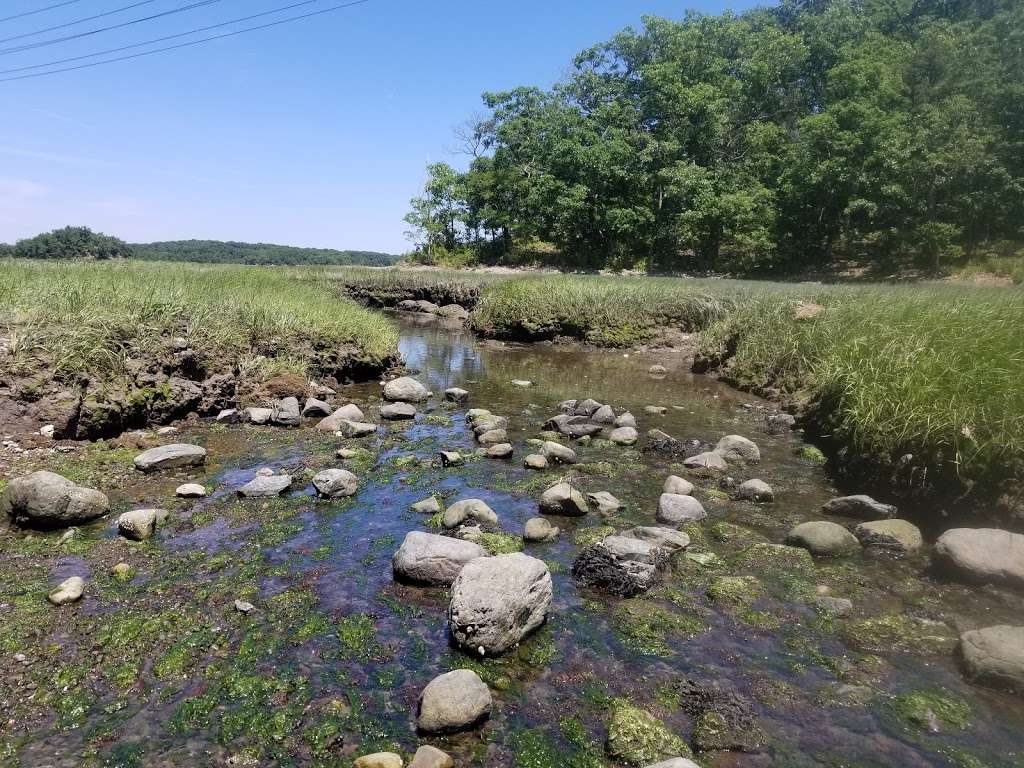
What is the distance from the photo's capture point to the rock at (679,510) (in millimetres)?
6508

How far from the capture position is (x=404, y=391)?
38.8 ft

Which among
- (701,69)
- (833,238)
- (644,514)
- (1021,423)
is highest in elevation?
(701,69)

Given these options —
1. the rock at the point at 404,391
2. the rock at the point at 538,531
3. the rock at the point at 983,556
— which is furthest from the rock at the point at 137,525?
the rock at the point at 983,556

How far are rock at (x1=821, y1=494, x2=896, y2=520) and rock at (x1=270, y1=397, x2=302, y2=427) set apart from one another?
7741mm

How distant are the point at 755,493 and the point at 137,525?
263 inches

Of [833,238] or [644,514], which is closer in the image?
[644,514]

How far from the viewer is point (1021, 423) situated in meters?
5.93

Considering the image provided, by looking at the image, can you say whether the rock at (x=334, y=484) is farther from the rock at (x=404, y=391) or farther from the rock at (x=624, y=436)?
the rock at (x=404, y=391)

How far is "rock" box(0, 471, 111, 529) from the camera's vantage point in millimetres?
5379

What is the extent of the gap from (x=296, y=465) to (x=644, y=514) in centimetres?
449

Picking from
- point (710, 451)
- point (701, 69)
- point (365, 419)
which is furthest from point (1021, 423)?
point (701, 69)

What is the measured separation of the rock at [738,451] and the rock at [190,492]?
6882mm

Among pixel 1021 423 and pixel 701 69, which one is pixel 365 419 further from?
pixel 701 69

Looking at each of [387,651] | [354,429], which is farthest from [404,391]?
[387,651]
